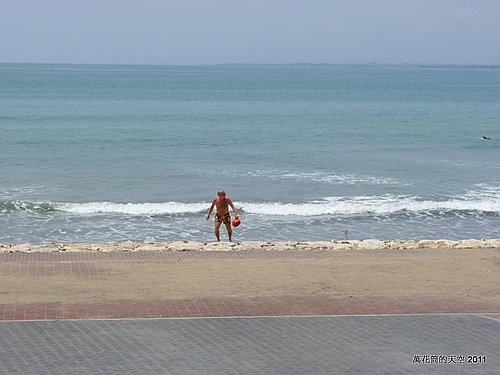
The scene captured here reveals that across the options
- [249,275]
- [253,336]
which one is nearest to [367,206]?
[249,275]

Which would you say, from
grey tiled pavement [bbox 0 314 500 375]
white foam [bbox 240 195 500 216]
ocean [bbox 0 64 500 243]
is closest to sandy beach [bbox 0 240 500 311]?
grey tiled pavement [bbox 0 314 500 375]

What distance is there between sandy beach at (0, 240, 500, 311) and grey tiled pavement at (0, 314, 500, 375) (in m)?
1.37

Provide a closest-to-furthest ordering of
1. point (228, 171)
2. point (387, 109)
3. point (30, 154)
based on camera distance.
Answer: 1. point (228, 171)
2. point (30, 154)
3. point (387, 109)

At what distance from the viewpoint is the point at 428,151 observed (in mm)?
41156

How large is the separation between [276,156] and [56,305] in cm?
2649

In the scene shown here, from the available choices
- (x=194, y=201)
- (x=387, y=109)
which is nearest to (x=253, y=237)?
(x=194, y=201)

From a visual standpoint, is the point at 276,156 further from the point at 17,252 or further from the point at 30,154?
the point at 17,252

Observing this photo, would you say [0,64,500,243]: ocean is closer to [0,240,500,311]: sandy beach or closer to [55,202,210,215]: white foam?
[55,202,210,215]: white foam

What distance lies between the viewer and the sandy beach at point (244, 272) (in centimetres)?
1282

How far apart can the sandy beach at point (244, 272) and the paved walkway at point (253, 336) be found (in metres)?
0.36

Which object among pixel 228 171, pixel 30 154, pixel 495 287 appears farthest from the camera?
pixel 30 154

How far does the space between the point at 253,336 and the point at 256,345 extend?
349 mm

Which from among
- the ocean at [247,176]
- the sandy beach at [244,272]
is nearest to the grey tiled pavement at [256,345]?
the sandy beach at [244,272]

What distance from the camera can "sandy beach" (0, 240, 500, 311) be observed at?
1282cm
